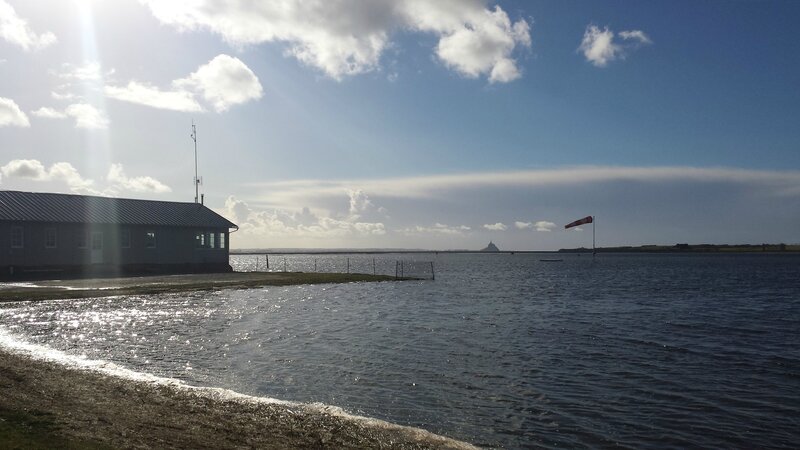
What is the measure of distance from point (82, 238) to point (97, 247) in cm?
150

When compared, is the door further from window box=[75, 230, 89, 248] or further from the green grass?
the green grass

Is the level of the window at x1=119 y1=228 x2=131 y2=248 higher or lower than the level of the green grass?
higher

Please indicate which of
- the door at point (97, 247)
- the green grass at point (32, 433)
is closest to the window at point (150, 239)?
the door at point (97, 247)

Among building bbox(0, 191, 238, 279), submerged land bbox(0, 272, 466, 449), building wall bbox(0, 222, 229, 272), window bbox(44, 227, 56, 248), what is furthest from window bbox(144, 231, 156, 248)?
submerged land bbox(0, 272, 466, 449)

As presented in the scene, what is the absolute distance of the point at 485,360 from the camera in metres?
19.9

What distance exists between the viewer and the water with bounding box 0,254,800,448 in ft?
42.7

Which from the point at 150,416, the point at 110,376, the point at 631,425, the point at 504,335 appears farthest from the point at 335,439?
Result: the point at 504,335

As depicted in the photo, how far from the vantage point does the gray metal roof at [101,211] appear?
4873cm

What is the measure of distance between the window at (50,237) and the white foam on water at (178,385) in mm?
31604

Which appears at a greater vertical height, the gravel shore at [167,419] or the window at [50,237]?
the window at [50,237]

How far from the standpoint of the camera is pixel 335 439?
10758 mm

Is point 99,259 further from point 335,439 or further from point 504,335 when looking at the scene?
point 335,439

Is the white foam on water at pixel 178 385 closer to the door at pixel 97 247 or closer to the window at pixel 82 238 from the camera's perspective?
the window at pixel 82 238

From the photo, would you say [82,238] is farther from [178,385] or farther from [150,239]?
[178,385]
